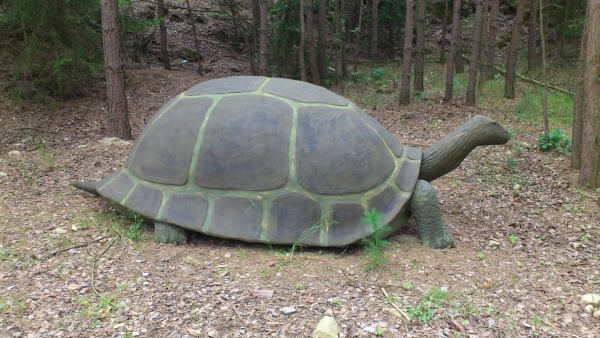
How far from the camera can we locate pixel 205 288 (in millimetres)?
3715

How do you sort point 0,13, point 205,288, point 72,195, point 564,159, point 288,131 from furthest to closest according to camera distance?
point 0,13, point 564,159, point 72,195, point 288,131, point 205,288

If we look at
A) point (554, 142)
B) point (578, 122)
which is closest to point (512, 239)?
point (578, 122)

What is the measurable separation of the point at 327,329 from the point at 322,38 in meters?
12.1

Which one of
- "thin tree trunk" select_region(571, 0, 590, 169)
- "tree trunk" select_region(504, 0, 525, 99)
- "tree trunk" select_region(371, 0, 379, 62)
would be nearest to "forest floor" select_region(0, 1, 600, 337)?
"thin tree trunk" select_region(571, 0, 590, 169)

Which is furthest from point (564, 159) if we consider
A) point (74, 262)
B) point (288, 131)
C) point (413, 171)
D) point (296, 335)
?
point (74, 262)

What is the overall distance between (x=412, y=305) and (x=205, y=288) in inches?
64.1

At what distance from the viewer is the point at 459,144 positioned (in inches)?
188

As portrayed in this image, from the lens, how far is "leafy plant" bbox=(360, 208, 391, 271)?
4.15 meters

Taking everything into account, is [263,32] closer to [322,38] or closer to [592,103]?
[322,38]

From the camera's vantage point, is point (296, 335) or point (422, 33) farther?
point (422, 33)

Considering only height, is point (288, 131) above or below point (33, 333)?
above

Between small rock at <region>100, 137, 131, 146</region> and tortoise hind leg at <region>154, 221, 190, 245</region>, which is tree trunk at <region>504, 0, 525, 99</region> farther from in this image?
tortoise hind leg at <region>154, 221, 190, 245</region>

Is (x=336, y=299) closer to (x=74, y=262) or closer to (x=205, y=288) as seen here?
(x=205, y=288)

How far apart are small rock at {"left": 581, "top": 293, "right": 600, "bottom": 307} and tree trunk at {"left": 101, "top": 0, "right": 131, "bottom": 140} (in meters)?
7.20
